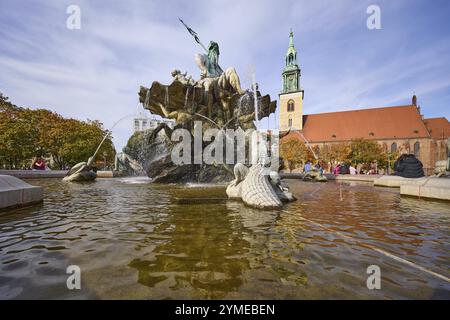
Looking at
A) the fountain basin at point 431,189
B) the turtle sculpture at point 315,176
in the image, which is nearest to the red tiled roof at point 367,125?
the turtle sculpture at point 315,176

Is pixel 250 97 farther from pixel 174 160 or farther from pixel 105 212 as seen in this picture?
pixel 105 212

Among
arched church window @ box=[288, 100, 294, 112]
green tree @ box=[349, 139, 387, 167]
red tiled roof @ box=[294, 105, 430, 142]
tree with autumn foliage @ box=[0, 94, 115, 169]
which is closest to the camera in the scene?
tree with autumn foliage @ box=[0, 94, 115, 169]

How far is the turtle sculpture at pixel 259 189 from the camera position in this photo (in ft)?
20.4

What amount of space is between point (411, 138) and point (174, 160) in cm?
6613

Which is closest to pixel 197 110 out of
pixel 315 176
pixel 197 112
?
pixel 197 112

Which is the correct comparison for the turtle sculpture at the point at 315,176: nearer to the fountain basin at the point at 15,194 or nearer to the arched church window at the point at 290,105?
the fountain basin at the point at 15,194

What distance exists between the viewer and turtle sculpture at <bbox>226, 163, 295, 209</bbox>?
6.21 meters

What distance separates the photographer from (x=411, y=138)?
184 ft

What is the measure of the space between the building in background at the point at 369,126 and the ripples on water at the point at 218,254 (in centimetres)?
4779

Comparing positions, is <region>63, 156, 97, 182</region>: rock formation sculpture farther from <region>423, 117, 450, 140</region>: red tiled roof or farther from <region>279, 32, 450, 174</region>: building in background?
<region>423, 117, 450, 140</region>: red tiled roof

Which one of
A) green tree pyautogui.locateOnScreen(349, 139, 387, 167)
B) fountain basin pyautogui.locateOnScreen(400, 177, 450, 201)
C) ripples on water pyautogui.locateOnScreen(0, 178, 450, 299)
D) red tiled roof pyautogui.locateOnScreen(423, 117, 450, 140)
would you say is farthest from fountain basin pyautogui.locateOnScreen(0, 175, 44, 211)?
red tiled roof pyautogui.locateOnScreen(423, 117, 450, 140)

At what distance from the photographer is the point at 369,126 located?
2432 inches

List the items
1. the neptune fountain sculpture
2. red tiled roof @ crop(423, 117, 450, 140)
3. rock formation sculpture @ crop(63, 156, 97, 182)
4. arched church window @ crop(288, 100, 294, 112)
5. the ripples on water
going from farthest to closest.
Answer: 1. arched church window @ crop(288, 100, 294, 112)
2. red tiled roof @ crop(423, 117, 450, 140)
3. rock formation sculpture @ crop(63, 156, 97, 182)
4. the neptune fountain sculpture
5. the ripples on water

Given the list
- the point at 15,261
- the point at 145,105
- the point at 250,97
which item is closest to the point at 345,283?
the point at 15,261
